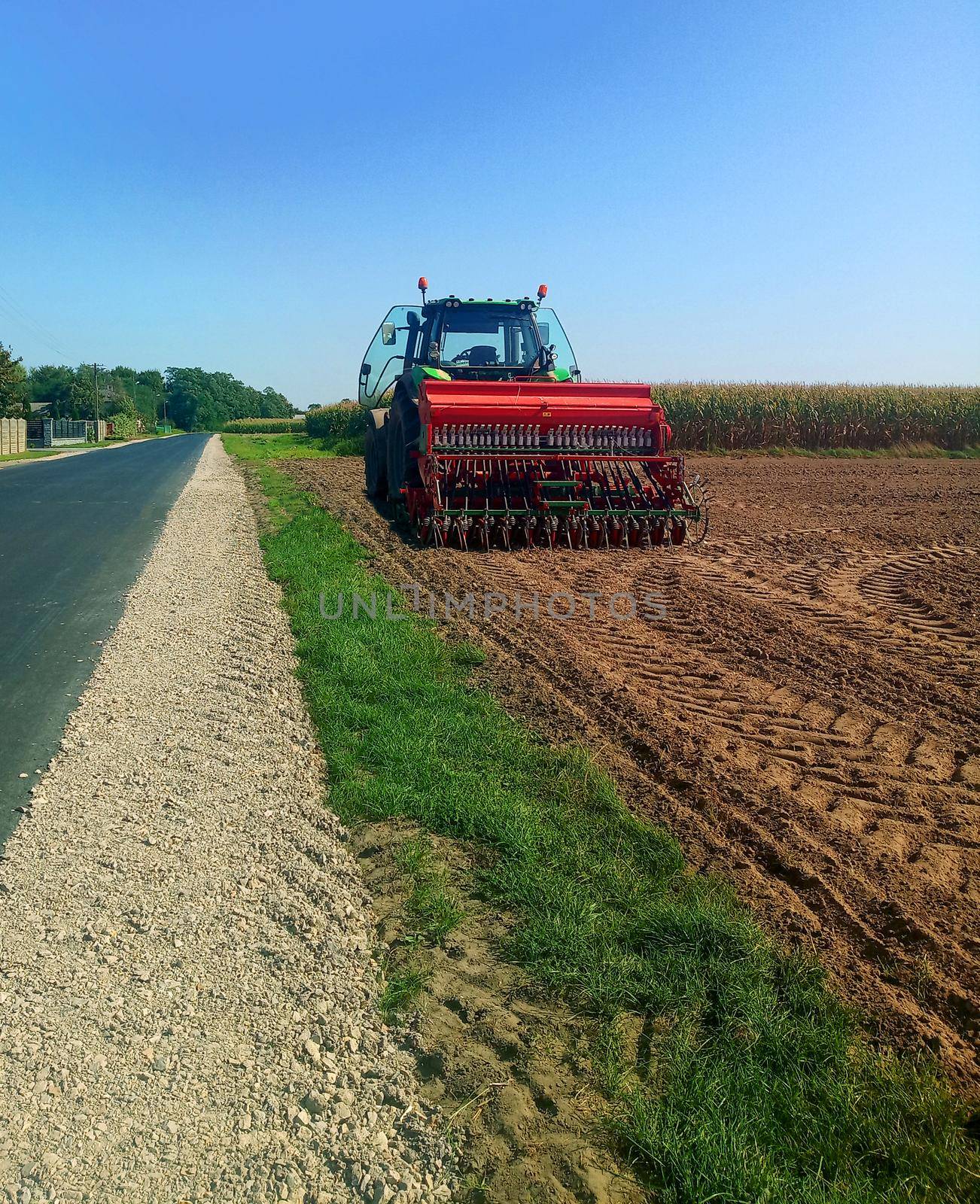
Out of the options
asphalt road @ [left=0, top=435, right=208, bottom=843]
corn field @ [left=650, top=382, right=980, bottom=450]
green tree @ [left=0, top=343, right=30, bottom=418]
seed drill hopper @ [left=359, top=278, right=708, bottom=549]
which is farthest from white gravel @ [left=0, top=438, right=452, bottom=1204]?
green tree @ [left=0, top=343, right=30, bottom=418]

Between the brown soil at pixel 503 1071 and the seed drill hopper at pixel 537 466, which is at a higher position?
the seed drill hopper at pixel 537 466

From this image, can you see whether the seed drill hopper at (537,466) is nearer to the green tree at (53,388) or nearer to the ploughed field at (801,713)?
the ploughed field at (801,713)

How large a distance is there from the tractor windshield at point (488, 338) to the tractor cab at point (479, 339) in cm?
1

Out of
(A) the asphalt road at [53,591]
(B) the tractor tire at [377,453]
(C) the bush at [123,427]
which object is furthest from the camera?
(C) the bush at [123,427]

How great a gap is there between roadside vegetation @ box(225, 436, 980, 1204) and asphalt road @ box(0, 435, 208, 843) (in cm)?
165

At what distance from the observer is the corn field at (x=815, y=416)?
31812mm

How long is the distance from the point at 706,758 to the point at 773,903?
1319 millimetres

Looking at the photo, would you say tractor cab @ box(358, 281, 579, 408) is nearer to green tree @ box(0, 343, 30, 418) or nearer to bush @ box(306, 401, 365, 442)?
bush @ box(306, 401, 365, 442)

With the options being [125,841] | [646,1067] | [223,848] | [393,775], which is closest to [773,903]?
[646,1067]

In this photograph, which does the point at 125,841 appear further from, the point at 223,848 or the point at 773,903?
the point at 773,903

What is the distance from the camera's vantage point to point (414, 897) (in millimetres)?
3520

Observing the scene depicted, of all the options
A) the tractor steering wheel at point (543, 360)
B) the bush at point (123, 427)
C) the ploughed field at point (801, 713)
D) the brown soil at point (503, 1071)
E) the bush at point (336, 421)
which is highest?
the bush at point (123, 427)

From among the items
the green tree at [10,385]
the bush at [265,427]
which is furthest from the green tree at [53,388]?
the green tree at [10,385]

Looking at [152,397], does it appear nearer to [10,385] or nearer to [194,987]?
[10,385]
